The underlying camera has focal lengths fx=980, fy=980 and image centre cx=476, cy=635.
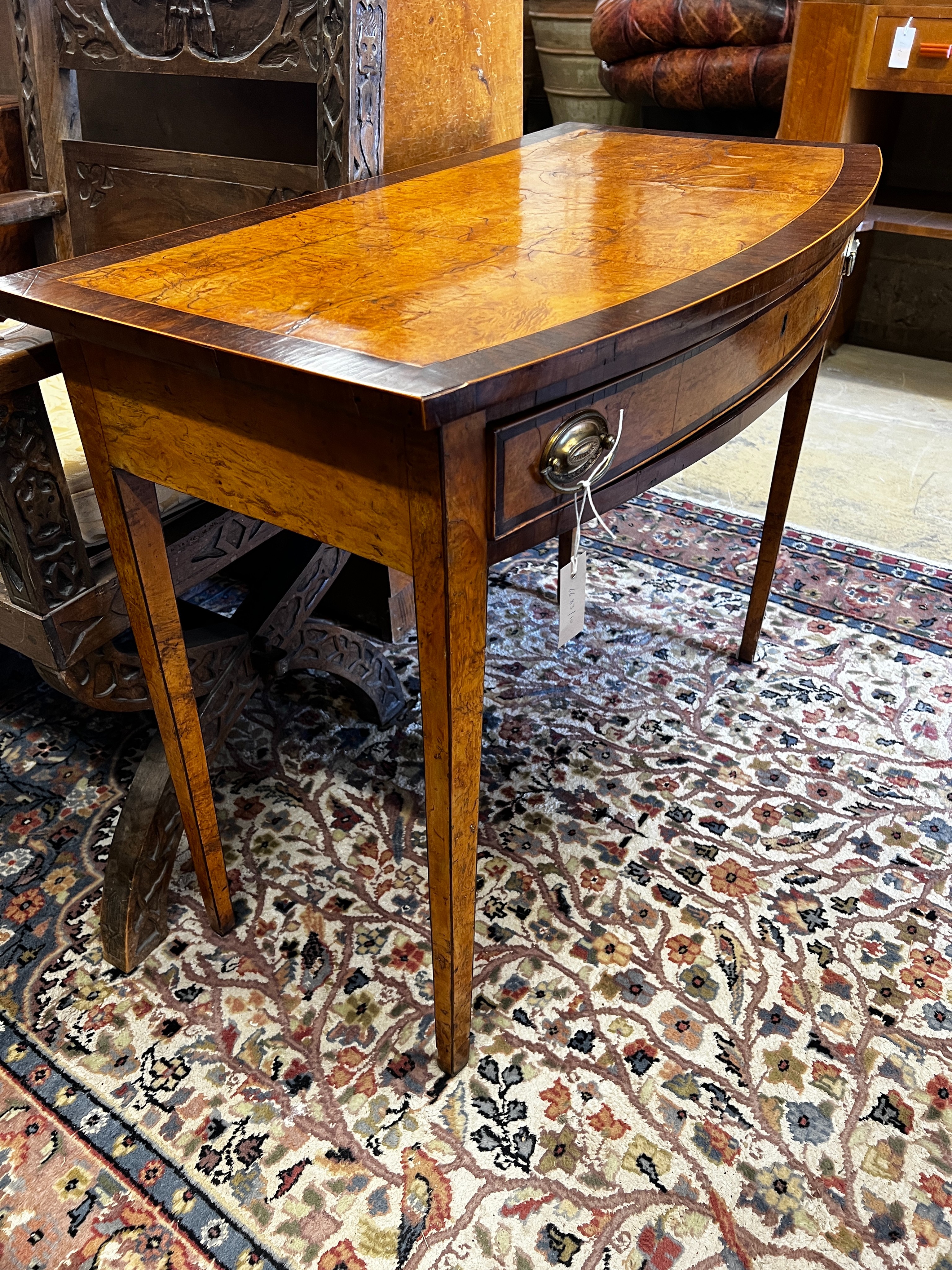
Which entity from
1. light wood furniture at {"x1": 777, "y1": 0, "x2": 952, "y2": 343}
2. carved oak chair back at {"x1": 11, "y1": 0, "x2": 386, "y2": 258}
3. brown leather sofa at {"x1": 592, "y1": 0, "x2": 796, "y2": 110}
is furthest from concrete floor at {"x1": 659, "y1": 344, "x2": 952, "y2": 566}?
carved oak chair back at {"x1": 11, "y1": 0, "x2": 386, "y2": 258}

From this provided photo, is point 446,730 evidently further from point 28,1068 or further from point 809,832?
point 809,832

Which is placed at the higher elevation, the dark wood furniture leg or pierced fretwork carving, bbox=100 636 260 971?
the dark wood furniture leg

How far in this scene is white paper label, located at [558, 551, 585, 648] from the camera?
1047mm

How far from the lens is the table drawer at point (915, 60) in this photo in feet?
9.51

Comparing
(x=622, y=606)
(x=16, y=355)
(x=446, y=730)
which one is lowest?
(x=622, y=606)

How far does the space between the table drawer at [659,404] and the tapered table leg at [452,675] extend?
0.12 feet

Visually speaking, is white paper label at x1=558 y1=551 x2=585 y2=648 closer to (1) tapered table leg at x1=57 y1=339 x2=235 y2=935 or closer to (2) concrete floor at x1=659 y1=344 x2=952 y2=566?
(1) tapered table leg at x1=57 y1=339 x2=235 y2=935

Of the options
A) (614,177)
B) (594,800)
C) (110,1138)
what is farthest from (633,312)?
(110,1138)

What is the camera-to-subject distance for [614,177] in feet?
4.90

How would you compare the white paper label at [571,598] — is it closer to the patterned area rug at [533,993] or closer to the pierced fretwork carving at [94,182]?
the patterned area rug at [533,993]

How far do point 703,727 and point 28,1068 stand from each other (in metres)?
1.28

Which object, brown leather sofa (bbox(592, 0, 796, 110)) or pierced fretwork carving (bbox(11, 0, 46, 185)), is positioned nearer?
pierced fretwork carving (bbox(11, 0, 46, 185))

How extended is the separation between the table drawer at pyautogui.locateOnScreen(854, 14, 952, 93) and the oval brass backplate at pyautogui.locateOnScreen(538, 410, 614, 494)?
2.74 metres

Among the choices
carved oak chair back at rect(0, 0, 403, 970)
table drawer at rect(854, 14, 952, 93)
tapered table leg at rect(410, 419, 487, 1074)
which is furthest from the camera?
table drawer at rect(854, 14, 952, 93)
